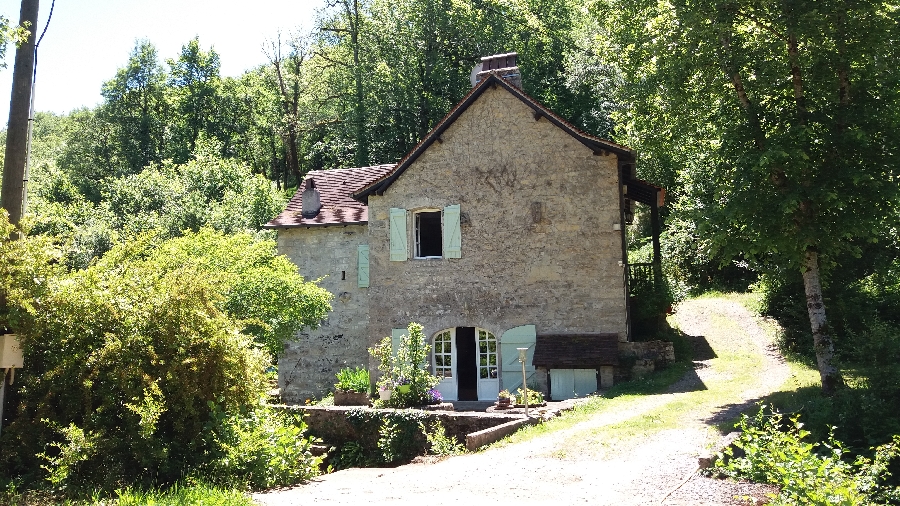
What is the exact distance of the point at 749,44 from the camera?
1381 centimetres

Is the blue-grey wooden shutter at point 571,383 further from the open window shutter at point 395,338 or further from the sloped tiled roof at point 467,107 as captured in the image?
the sloped tiled roof at point 467,107

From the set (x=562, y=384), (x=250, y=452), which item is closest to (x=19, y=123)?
(x=250, y=452)

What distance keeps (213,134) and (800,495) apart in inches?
1642

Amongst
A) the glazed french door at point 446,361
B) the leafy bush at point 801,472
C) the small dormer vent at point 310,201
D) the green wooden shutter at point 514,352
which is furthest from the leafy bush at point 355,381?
the leafy bush at point 801,472


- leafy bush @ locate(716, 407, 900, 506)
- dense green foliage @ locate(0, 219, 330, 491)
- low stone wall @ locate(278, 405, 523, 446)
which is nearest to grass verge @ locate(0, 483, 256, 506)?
dense green foliage @ locate(0, 219, 330, 491)

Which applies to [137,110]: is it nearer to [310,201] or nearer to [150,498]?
[310,201]

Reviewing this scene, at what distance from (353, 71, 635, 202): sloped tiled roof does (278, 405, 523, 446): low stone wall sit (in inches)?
257

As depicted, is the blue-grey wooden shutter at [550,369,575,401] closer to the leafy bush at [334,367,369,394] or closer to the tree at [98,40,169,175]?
the leafy bush at [334,367,369,394]

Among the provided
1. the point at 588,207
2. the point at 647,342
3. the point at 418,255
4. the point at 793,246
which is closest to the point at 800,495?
the point at 793,246

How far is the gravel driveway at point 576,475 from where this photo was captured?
8039 mm

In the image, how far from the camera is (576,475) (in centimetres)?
914

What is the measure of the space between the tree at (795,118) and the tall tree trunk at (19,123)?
34.5ft

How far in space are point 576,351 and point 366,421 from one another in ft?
17.4

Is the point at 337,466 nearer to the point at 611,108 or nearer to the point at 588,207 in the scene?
the point at 588,207
